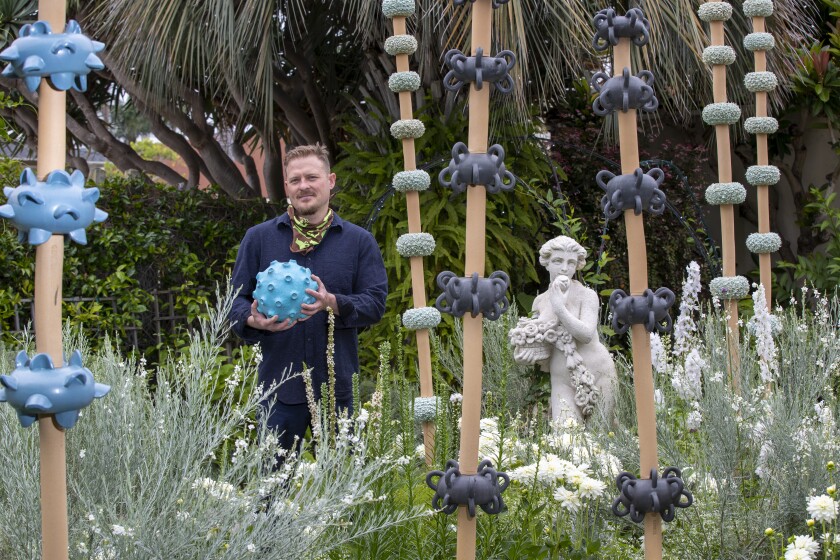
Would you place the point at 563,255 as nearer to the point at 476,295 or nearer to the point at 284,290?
the point at 284,290

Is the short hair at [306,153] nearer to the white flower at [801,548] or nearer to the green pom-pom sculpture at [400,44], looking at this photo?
the green pom-pom sculpture at [400,44]

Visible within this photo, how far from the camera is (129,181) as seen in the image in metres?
7.04

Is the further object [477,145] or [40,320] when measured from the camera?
[477,145]

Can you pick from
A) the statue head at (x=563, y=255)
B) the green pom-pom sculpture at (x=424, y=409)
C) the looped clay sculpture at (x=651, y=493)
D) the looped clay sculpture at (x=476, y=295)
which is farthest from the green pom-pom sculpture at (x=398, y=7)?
the looped clay sculpture at (x=651, y=493)

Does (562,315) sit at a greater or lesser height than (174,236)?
lesser

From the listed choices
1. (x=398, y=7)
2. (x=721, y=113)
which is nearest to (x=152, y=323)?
(x=398, y=7)

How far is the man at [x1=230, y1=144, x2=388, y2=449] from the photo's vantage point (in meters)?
3.56

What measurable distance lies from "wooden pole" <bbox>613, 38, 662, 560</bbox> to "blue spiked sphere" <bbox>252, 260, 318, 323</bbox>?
1403 millimetres

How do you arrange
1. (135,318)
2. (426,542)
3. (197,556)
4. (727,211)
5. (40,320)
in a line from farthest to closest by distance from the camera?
(135,318), (727,211), (426,542), (197,556), (40,320)

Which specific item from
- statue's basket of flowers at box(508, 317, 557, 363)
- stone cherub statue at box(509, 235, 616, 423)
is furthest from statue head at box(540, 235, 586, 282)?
statue's basket of flowers at box(508, 317, 557, 363)

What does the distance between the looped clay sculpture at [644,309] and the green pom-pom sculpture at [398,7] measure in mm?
1749

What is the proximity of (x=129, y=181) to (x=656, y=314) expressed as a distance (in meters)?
5.55

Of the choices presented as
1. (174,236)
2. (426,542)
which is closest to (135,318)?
(174,236)

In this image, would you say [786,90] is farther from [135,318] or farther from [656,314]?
[656,314]
